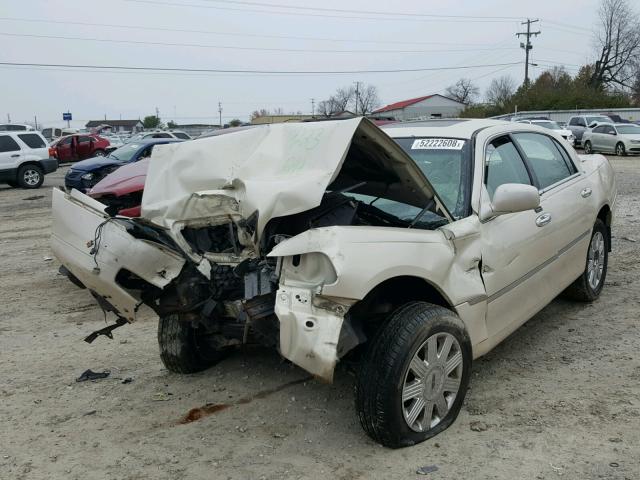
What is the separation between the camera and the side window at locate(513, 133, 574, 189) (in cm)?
445

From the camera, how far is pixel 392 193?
11.5 ft

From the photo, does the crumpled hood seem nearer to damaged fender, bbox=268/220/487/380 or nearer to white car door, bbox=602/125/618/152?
damaged fender, bbox=268/220/487/380

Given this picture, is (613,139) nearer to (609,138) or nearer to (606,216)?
(609,138)

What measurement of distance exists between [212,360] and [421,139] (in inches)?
86.5

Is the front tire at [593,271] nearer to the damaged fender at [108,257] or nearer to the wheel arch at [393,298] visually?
the wheel arch at [393,298]

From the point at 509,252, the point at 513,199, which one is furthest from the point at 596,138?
the point at 513,199

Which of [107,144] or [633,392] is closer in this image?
[633,392]

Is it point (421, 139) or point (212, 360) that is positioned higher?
point (421, 139)

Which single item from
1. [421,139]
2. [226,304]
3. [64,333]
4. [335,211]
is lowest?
[64,333]

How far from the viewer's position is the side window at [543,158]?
4.45m

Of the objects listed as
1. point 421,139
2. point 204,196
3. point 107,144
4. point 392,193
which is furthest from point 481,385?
point 107,144

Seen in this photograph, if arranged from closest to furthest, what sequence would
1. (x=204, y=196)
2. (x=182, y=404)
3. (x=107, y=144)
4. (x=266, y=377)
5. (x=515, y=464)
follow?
(x=515, y=464), (x=204, y=196), (x=182, y=404), (x=266, y=377), (x=107, y=144)

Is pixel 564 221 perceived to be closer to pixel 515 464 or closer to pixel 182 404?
pixel 515 464

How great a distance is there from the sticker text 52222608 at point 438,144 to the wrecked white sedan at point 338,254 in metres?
0.02
